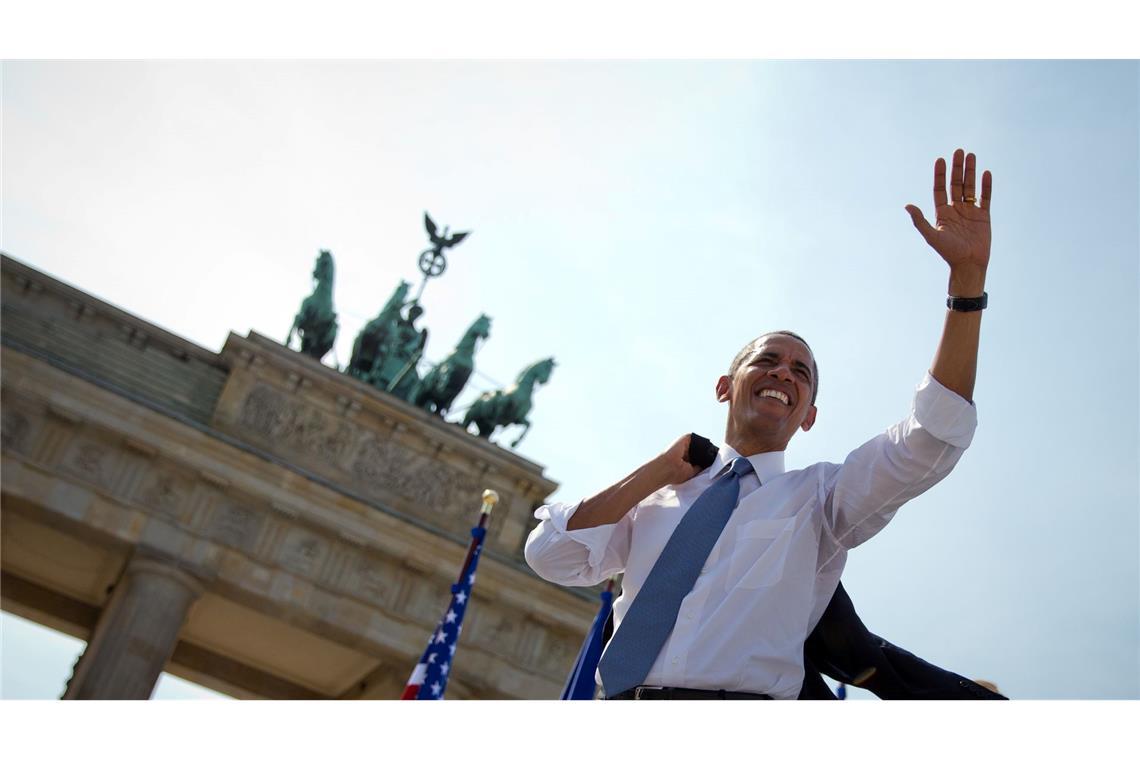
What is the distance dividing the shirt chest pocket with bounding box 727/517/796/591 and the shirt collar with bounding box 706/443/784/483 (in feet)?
0.86

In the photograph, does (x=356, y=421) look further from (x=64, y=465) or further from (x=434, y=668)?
Result: (x=434, y=668)

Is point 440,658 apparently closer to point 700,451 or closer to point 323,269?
point 700,451

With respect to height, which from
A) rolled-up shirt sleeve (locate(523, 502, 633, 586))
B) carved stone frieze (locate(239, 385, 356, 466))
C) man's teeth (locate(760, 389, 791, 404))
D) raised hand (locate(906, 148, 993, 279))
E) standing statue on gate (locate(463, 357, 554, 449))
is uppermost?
standing statue on gate (locate(463, 357, 554, 449))

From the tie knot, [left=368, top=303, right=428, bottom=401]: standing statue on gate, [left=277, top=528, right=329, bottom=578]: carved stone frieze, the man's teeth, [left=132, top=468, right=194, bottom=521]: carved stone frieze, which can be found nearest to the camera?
the tie knot

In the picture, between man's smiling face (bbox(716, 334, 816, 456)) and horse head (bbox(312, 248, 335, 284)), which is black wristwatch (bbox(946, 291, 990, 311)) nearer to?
man's smiling face (bbox(716, 334, 816, 456))

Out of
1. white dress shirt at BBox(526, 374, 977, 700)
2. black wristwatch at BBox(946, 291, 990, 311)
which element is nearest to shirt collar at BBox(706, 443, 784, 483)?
white dress shirt at BBox(526, 374, 977, 700)

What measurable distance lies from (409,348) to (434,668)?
17.0 metres

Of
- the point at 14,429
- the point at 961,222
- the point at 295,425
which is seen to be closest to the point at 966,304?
the point at 961,222

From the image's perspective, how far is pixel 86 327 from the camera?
73.0 feet

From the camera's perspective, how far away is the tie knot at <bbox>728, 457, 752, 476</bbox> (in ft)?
9.78

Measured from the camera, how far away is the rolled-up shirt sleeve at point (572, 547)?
3064mm

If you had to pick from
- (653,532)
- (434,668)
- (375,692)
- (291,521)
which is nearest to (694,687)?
(653,532)

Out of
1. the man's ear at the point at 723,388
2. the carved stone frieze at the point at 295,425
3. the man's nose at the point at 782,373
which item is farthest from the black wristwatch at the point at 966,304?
the carved stone frieze at the point at 295,425

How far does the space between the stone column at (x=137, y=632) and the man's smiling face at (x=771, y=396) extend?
18103 millimetres
